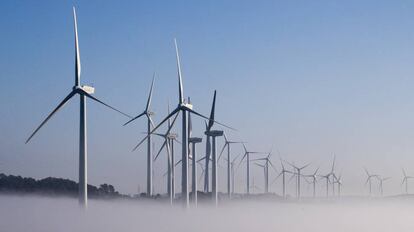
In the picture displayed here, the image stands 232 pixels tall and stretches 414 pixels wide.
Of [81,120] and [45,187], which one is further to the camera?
[45,187]

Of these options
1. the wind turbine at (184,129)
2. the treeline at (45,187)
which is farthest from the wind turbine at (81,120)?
the treeline at (45,187)

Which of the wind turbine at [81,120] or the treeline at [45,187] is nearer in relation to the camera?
the wind turbine at [81,120]

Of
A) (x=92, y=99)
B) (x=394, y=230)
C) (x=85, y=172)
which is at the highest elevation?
(x=92, y=99)

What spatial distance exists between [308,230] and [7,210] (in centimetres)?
4373

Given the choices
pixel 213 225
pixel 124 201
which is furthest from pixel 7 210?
pixel 124 201

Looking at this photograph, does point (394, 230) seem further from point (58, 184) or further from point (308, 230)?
point (58, 184)

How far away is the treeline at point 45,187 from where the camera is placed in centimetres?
16700

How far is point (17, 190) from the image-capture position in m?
166

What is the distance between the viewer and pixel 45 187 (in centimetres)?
17088

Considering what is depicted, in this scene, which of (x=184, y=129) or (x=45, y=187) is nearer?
(x=184, y=129)

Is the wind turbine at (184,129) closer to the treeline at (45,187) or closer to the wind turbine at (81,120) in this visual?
the wind turbine at (81,120)

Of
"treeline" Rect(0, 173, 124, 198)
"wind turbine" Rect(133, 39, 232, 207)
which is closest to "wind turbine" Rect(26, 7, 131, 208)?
"wind turbine" Rect(133, 39, 232, 207)

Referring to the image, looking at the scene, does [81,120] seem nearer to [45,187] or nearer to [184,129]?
[184,129]

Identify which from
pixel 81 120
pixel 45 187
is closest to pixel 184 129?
pixel 81 120
